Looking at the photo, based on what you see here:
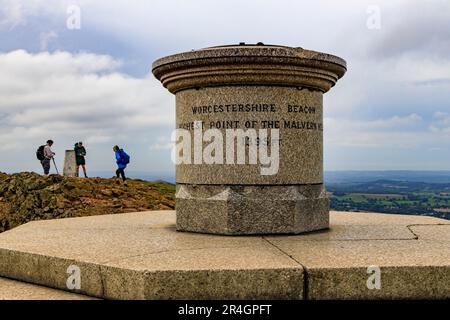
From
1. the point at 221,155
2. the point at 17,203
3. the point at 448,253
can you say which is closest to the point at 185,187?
the point at 221,155

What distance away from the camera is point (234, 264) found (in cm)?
460

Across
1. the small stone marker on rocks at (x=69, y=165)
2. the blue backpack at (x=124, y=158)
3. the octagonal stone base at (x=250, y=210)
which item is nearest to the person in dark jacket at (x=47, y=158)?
the small stone marker on rocks at (x=69, y=165)

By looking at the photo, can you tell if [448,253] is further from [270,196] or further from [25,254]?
[25,254]

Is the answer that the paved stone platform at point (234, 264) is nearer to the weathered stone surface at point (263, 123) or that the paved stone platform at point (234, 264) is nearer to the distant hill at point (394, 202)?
the weathered stone surface at point (263, 123)

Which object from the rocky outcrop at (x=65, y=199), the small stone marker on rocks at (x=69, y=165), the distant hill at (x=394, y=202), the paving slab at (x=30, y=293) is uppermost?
the small stone marker on rocks at (x=69, y=165)

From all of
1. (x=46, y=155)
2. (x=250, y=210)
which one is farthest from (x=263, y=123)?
(x=46, y=155)

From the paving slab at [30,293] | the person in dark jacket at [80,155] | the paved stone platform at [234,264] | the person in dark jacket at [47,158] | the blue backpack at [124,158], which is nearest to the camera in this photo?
the paved stone platform at [234,264]

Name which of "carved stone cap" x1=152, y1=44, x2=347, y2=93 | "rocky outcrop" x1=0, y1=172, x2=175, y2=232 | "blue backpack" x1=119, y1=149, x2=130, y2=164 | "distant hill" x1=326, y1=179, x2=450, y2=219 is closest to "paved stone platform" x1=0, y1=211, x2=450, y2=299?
"carved stone cap" x1=152, y1=44, x2=347, y2=93

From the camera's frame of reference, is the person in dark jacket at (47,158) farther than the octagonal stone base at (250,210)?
Yes

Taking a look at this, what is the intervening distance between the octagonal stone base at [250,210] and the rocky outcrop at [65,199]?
8.29 metres

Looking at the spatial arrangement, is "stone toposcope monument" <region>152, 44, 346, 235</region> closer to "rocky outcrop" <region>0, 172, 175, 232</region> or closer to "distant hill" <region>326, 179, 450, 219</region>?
"distant hill" <region>326, 179, 450, 219</region>

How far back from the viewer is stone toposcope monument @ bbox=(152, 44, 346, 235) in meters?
6.55

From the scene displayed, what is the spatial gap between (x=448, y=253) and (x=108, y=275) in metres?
3.16

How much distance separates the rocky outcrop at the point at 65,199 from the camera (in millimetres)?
15250
